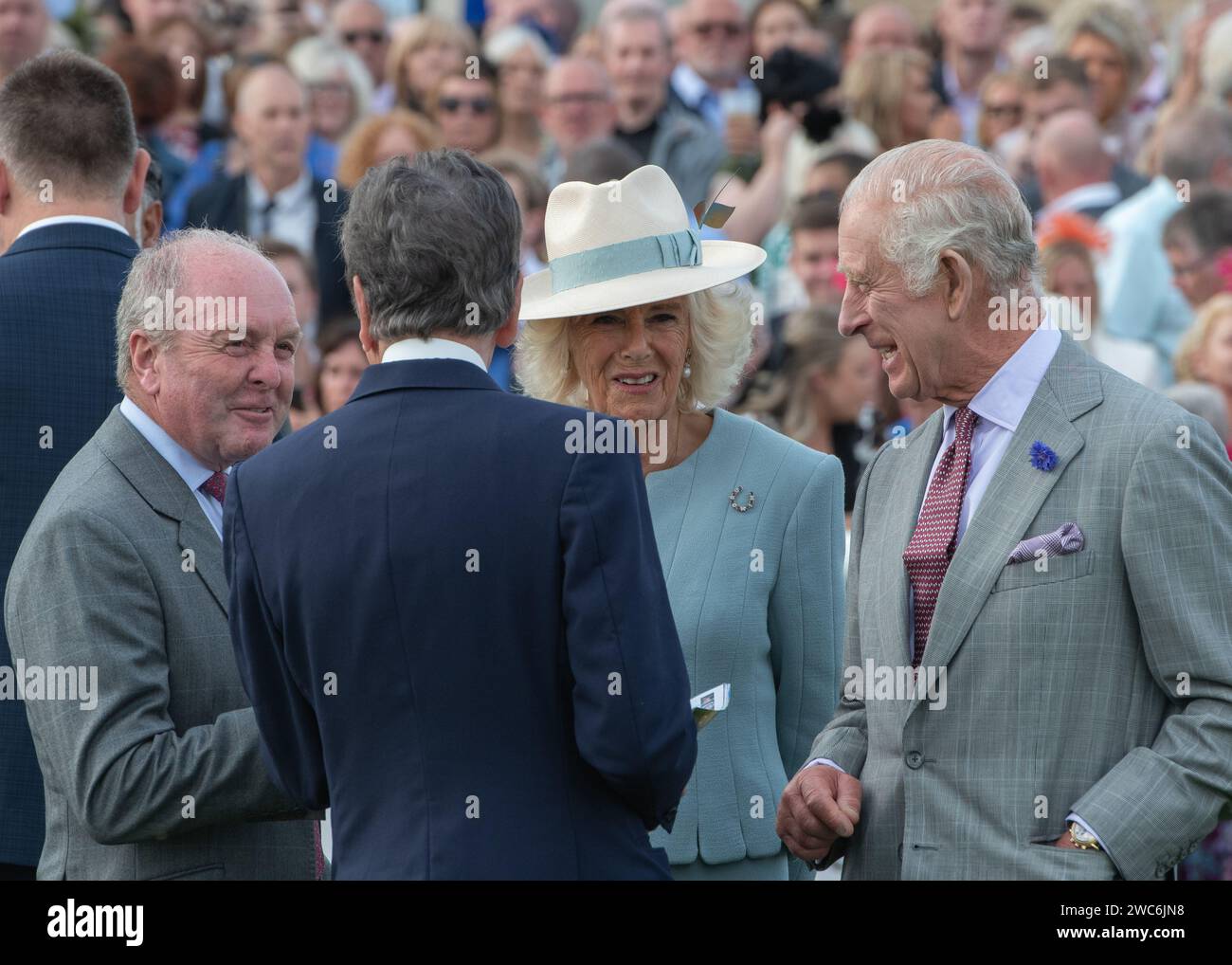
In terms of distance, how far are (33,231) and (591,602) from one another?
1979mm

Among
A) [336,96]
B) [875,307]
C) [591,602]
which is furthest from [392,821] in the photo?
[336,96]

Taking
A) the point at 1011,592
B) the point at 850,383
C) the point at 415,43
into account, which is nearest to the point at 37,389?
the point at 1011,592

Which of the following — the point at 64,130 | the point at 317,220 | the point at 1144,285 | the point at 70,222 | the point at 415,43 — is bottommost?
the point at 70,222

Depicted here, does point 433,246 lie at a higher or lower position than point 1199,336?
lower

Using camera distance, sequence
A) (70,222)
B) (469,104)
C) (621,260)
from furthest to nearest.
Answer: (469,104) < (70,222) < (621,260)

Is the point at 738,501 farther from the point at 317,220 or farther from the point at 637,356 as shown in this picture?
the point at 317,220

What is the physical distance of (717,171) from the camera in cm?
866

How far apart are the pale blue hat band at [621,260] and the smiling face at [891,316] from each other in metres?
0.70

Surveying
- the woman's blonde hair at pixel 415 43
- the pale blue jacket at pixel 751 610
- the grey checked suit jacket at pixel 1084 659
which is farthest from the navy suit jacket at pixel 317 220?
the grey checked suit jacket at pixel 1084 659

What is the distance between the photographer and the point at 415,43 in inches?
372

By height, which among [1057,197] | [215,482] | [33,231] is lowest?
[215,482]

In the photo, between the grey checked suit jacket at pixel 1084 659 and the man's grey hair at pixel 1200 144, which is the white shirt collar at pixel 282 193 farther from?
the grey checked suit jacket at pixel 1084 659

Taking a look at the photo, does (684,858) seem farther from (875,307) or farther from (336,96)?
(336,96)

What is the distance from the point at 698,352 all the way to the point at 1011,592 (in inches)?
44.2
